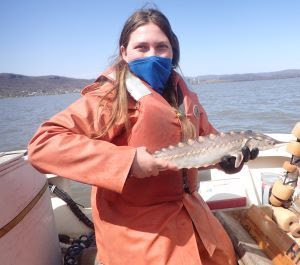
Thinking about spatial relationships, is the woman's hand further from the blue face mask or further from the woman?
the blue face mask

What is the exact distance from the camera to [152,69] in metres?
2.33

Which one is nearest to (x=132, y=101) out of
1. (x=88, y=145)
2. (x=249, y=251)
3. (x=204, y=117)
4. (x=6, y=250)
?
(x=88, y=145)

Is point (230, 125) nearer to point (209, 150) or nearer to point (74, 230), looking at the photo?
point (74, 230)

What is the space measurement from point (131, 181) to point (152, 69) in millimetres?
729

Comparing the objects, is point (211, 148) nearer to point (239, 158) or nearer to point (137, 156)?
point (239, 158)

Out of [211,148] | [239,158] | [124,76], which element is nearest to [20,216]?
[124,76]

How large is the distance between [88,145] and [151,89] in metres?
0.66

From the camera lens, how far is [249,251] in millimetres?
2455

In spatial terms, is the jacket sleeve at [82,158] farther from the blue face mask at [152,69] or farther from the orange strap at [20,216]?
the blue face mask at [152,69]

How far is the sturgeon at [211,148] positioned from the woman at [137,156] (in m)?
0.09

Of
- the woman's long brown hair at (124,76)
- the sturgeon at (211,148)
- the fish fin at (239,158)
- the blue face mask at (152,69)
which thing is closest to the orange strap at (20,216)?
the woman's long brown hair at (124,76)

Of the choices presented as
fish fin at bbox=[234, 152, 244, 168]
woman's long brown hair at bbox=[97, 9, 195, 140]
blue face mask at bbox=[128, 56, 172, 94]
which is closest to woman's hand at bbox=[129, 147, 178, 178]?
woman's long brown hair at bbox=[97, 9, 195, 140]

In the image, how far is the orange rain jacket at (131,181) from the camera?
188 cm

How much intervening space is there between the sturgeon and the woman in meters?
0.09
